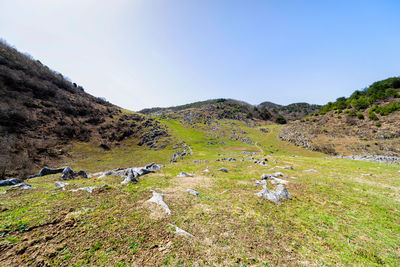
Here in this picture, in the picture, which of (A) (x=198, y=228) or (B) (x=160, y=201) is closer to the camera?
(A) (x=198, y=228)

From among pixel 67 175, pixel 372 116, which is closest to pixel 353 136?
pixel 372 116

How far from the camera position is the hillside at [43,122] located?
39.6 m

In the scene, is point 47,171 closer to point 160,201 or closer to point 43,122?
point 160,201

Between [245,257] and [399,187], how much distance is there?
19888 mm

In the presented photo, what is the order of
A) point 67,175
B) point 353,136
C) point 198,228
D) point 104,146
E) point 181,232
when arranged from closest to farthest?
point 181,232 → point 198,228 → point 67,175 → point 353,136 → point 104,146

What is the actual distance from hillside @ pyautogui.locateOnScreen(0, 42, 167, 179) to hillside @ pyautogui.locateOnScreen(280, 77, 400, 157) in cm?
7143

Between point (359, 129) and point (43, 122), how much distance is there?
121 m

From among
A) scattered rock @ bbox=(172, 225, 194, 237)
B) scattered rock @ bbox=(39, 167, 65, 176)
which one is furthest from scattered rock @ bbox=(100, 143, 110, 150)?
scattered rock @ bbox=(172, 225, 194, 237)

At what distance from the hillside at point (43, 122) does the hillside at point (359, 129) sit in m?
71.4

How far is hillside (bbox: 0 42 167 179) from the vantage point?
3959cm

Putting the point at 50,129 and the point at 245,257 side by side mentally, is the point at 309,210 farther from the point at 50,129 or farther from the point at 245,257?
the point at 50,129

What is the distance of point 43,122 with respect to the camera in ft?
179

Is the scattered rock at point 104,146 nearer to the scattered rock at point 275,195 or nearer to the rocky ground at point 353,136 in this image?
the scattered rock at point 275,195

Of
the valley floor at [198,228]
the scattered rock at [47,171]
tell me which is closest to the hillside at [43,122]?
the scattered rock at [47,171]
